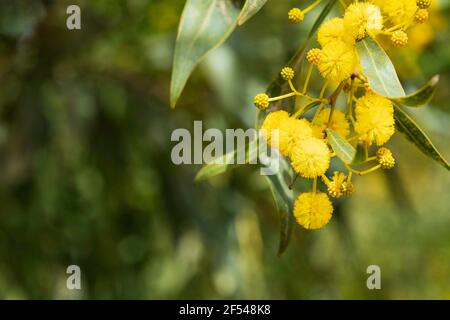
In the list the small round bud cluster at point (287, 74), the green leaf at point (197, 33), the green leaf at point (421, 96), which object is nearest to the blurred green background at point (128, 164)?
the green leaf at point (197, 33)

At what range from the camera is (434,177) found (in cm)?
407

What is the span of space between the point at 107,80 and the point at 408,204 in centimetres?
93

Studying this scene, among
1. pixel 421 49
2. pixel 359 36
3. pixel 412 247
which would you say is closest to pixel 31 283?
pixel 421 49

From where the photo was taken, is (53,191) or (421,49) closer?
(421,49)

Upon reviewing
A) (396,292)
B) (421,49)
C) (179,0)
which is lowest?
(396,292)

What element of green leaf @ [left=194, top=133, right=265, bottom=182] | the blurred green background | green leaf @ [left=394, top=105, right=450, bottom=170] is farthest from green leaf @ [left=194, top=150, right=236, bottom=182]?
the blurred green background

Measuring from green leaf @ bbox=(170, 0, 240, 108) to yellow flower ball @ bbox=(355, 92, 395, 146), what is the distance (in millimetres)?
254

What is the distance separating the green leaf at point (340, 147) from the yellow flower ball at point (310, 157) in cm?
2

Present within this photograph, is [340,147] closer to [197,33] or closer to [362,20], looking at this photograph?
[362,20]

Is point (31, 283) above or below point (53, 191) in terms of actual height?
below

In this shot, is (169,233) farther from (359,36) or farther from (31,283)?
(359,36)

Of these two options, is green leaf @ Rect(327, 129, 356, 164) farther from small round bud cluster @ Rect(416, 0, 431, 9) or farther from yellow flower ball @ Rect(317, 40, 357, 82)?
small round bud cluster @ Rect(416, 0, 431, 9)

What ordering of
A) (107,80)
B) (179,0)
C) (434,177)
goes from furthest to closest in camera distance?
(434,177) < (107,80) < (179,0)

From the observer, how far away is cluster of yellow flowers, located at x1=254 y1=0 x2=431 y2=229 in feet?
2.78
